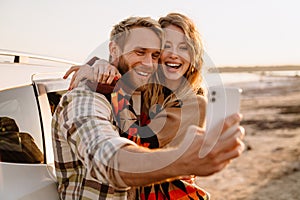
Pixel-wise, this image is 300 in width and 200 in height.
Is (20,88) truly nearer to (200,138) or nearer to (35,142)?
(35,142)

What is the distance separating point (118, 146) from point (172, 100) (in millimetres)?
1046

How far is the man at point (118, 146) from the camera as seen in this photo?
1415mm

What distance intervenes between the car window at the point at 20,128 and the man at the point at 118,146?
20cm

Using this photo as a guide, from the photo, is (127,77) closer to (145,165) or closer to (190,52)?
(190,52)

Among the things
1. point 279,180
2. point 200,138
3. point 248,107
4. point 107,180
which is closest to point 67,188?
point 107,180

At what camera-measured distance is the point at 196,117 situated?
241cm

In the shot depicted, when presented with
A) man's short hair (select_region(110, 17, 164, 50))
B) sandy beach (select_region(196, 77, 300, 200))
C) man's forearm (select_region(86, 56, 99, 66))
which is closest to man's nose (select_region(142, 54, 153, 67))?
man's short hair (select_region(110, 17, 164, 50))

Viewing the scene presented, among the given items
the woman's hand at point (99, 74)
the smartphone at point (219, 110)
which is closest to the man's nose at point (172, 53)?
the woman's hand at point (99, 74)

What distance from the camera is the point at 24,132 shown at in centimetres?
232

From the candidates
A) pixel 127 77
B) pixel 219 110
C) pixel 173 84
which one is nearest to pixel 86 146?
pixel 219 110

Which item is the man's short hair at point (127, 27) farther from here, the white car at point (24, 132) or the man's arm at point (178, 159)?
the man's arm at point (178, 159)

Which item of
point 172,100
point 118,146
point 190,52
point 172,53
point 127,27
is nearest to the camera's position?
point 118,146

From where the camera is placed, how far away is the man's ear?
7.91 ft

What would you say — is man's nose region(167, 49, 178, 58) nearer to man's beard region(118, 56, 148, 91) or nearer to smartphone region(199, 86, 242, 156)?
man's beard region(118, 56, 148, 91)
